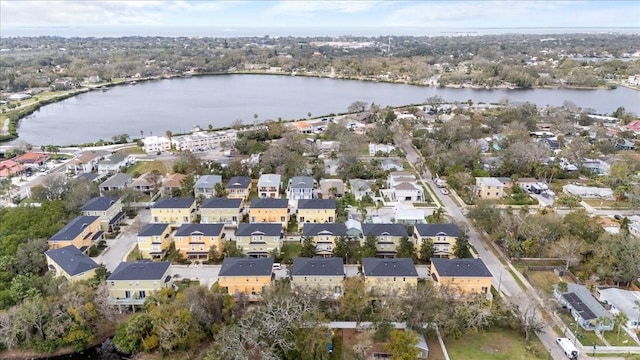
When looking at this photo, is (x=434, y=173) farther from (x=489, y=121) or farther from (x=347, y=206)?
(x=489, y=121)

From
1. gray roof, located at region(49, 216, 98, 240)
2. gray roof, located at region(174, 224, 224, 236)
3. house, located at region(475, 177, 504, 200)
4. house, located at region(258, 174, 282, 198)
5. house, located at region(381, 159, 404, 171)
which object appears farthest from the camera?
house, located at region(381, 159, 404, 171)

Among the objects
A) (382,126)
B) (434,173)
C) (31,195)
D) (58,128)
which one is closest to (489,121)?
(382,126)

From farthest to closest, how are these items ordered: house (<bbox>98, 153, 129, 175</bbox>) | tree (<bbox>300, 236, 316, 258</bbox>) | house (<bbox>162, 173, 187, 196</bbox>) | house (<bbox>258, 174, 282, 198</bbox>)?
house (<bbox>98, 153, 129, 175</bbox>), house (<bbox>162, 173, 187, 196</bbox>), house (<bbox>258, 174, 282, 198</bbox>), tree (<bbox>300, 236, 316, 258</bbox>)

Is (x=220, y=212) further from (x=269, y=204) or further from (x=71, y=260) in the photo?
(x=71, y=260)

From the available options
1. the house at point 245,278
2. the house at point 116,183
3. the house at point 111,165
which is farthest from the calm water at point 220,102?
the house at point 245,278

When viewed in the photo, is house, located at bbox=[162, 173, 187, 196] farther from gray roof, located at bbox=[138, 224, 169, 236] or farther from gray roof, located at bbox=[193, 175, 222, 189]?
gray roof, located at bbox=[138, 224, 169, 236]

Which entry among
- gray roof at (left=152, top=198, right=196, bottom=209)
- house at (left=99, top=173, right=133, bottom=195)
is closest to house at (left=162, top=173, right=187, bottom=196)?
house at (left=99, top=173, right=133, bottom=195)

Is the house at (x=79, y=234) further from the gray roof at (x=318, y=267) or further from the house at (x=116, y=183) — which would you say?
the gray roof at (x=318, y=267)
